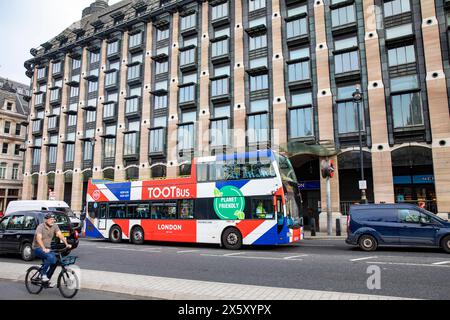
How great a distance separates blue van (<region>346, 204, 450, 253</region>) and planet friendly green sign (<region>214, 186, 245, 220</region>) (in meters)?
4.65

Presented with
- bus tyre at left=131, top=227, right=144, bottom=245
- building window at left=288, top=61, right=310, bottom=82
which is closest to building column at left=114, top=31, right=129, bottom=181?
bus tyre at left=131, top=227, right=144, bottom=245

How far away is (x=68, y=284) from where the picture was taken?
6.64 m

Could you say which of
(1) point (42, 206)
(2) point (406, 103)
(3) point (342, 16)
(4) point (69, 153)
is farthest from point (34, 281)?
(4) point (69, 153)

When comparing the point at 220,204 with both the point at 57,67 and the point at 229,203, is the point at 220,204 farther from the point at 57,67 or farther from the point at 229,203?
the point at 57,67

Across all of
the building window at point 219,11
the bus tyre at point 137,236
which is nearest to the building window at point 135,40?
the building window at point 219,11

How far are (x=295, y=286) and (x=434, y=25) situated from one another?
2314cm

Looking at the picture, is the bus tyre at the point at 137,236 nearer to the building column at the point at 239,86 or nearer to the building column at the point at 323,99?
the building column at the point at 239,86

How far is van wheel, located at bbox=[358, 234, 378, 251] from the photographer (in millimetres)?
13148

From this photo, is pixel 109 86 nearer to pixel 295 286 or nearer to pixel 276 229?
pixel 276 229

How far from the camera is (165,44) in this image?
3500 centimetres

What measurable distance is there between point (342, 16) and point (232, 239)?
68.2 ft

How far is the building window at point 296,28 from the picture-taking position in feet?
90.0

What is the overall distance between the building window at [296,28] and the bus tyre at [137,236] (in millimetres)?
19931
